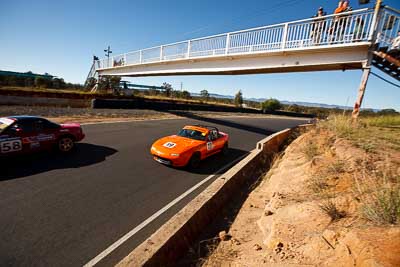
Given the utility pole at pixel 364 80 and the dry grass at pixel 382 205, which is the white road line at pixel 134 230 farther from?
the utility pole at pixel 364 80

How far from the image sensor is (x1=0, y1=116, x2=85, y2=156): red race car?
5.67m

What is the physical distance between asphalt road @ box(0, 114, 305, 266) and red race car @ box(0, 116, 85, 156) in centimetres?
41

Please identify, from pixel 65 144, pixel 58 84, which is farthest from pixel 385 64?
pixel 58 84

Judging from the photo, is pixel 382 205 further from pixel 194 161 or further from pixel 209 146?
pixel 209 146

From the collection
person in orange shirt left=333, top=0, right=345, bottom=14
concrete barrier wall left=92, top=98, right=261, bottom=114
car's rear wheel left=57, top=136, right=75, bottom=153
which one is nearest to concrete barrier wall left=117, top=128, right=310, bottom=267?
car's rear wheel left=57, top=136, right=75, bottom=153

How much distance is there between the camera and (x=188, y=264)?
2.86 metres

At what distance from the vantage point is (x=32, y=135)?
6.22m

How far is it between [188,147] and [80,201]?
11.1ft

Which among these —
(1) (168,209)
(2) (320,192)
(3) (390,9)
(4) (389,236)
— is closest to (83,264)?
(1) (168,209)

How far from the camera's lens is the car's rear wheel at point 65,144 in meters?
7.00

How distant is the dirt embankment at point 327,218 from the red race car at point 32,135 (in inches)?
248

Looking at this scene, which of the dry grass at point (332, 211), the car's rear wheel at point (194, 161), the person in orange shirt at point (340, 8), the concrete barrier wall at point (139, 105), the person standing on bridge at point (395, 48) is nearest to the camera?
the dry grass at point (332, 211)

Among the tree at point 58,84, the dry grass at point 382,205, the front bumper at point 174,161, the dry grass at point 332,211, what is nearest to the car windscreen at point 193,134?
the front bumper at point 174,161

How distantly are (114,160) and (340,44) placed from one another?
430 inches
